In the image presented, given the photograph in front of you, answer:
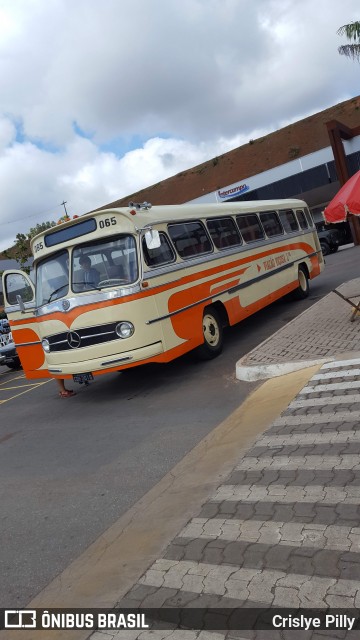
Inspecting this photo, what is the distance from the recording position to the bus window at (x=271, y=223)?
39.6 feet

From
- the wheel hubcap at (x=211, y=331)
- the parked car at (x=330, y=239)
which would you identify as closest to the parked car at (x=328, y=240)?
the parked car at (x=330, y=239)

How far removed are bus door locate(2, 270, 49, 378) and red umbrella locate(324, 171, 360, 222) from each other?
5.01 m

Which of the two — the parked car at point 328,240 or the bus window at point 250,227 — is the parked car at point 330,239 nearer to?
the parked car at point 328,240

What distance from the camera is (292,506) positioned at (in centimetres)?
366

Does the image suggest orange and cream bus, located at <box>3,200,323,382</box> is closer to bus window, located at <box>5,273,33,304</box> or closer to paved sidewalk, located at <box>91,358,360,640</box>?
bus window, located at <box>5,273,33,304</box>

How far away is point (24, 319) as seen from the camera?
351 inches

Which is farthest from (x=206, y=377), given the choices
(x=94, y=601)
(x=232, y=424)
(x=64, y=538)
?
(x=94, y=601)

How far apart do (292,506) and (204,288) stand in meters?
5.60

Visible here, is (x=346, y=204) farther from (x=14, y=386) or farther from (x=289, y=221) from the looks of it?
(x=14, y=386)

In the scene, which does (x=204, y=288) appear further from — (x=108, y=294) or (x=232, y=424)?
(x=232, y=424)

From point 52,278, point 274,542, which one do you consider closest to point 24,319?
point 52,278

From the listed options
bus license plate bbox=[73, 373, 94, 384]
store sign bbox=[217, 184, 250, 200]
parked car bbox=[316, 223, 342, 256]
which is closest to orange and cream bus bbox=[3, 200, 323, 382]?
bus license plate bbox=[73, 373, 94, 384]

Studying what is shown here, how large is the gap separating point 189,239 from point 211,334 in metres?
1.72

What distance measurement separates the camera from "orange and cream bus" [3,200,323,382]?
24.6ft
